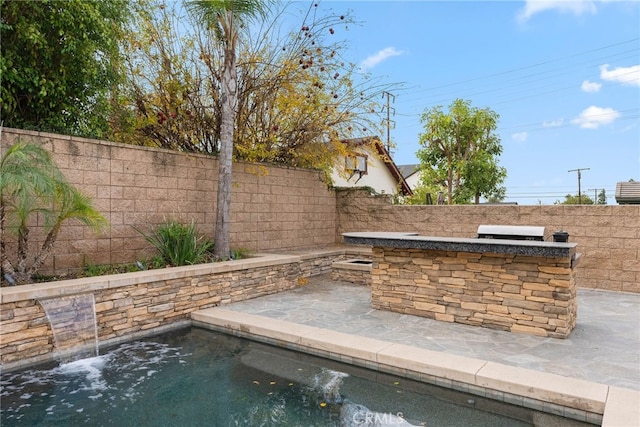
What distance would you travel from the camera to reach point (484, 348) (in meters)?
4.13

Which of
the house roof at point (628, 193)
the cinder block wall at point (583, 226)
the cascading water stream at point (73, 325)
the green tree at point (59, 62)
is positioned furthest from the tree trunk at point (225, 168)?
the house roof at point (628, 193)

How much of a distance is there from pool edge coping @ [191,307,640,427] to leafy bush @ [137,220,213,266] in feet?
6.15

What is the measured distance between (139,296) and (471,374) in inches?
159

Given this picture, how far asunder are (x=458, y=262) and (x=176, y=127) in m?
6.00

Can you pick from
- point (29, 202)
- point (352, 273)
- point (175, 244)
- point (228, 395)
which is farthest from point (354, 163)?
point (228, 395)

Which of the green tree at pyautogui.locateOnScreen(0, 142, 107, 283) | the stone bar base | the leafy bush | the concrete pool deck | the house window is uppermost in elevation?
the house window

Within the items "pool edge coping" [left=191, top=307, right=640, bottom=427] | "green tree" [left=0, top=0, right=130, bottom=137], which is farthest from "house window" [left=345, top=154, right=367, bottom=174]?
"pool edge coping" [left=191, top=307, right=640, bottom=427]

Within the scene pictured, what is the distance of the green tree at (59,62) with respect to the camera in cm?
491

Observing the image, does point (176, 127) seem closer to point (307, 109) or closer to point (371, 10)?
point (307, 109)

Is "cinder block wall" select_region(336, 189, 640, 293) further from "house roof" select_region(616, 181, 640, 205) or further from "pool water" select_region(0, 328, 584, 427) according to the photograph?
"pool water" select_region(0, 328, 584, 427)

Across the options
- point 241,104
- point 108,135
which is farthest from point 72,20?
point 241,104

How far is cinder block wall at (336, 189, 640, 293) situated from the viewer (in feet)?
22.7

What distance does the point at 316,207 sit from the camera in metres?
10.3

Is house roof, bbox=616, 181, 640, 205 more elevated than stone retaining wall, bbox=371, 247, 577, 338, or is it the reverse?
house roof, bbox=616, 181, 640, 205
